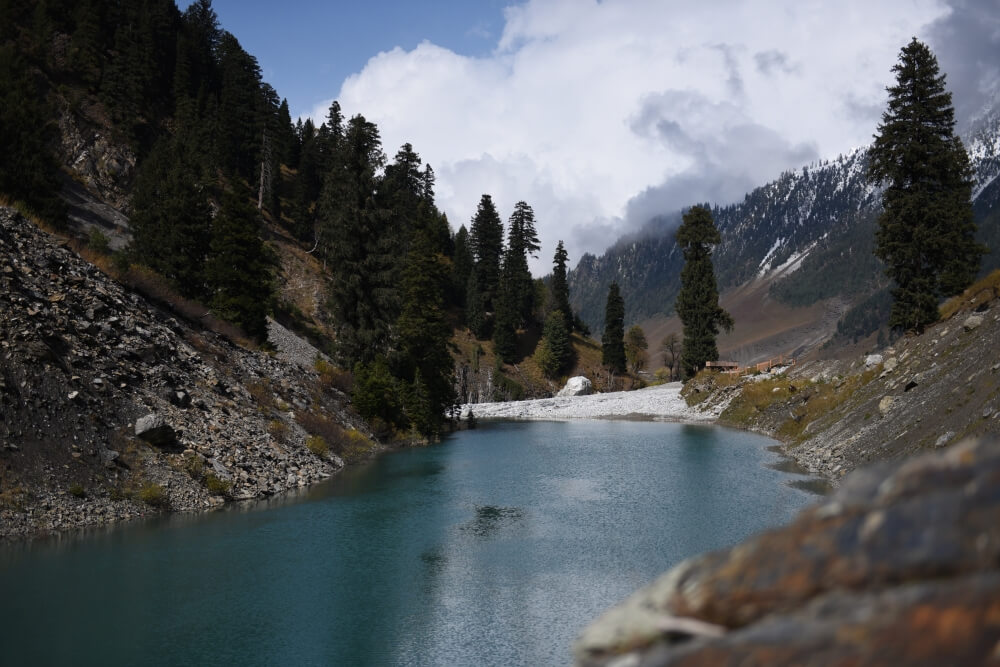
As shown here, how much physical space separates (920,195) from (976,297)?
9241mm

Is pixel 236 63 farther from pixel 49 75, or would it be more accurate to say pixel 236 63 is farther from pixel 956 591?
pixel 956 591

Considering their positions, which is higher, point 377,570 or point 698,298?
point 698,298

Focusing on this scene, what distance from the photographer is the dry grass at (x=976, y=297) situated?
36381 mm

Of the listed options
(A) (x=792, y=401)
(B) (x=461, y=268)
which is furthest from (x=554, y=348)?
(A) (x=792, y=401)

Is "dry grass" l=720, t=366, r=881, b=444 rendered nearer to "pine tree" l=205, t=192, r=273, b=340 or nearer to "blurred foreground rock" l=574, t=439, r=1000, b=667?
"pine tree" l=205, t=192, r=273, b=340

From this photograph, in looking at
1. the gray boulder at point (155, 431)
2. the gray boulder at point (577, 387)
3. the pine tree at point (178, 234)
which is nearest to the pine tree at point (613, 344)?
the gray boulder at point (577, 387)

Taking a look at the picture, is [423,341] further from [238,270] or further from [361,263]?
[238,270]

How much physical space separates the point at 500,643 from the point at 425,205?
104317 mm

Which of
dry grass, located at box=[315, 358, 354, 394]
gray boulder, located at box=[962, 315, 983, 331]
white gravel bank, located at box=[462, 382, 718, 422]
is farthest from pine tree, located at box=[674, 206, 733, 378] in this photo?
gray boulder, located at box=[962, 315, 983, 331]

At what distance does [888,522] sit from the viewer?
4.19 metres

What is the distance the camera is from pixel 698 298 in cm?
8206

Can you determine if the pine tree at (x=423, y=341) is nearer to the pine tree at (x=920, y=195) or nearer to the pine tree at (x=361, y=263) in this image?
the pine tree at (x=361, y=263)

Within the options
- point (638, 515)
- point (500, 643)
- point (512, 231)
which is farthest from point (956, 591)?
point (512, 231)

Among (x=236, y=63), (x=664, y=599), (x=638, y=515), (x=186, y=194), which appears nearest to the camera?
(x=664, y=599)
